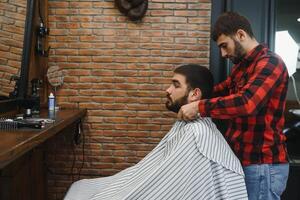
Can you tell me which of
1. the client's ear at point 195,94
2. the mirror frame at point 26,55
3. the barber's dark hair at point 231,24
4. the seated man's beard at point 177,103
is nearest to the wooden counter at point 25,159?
the mirror frame at point 26,55

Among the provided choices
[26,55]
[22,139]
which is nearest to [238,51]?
[22,139]

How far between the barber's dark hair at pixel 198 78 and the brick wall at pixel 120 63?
120cm

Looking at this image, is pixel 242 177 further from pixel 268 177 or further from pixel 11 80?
pixel 11 80

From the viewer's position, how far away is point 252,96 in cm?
167

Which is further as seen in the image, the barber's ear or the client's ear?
the client's ear

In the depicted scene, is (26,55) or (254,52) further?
(26,55)

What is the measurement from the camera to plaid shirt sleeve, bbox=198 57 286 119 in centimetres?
167

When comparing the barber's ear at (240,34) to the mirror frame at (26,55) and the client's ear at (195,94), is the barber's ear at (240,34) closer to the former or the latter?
the client's ear at (195,94)

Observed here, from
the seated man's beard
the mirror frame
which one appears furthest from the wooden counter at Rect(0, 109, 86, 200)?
the seated man's beard

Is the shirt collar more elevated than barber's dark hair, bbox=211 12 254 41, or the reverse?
barber's dark hair, bbox=211 12 254 41

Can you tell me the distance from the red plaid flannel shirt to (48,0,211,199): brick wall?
50.2 inches

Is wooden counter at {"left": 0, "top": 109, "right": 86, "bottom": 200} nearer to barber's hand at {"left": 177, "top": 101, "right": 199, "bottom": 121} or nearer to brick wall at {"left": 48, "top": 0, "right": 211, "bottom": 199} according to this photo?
brick wall at {"left": 48, "top": 0, "right": 211, "bottom": 199}

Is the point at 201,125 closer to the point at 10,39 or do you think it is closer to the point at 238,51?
the point at 238,51

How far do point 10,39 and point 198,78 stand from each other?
1440 millimetres
